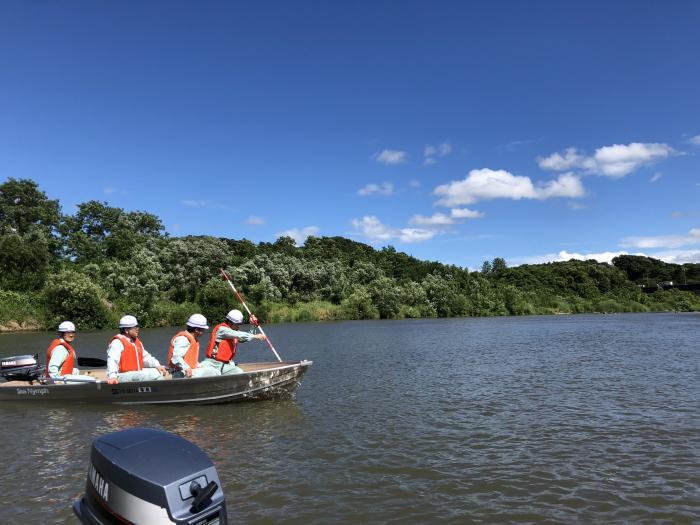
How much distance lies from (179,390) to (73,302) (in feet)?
133

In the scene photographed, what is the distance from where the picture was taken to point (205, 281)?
211 feet

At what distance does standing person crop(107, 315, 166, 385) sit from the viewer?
13055 millimetres

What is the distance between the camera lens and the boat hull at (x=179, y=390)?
13.2 meters

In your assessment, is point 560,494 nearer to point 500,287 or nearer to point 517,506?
point 517,506

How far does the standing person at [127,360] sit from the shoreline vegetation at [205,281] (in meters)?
39.3

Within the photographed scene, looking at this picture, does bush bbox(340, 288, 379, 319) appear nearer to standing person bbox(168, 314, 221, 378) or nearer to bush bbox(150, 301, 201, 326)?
bush bbox(150, 301, 201, 326)

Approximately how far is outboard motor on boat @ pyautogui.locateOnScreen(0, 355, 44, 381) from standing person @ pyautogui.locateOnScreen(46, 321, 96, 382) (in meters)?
1.57

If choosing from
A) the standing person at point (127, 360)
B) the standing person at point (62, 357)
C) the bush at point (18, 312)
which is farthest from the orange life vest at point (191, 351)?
the bush at point (18, 312)

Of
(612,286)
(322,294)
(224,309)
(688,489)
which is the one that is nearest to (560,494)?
(688,489)

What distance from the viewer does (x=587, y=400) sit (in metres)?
13.7

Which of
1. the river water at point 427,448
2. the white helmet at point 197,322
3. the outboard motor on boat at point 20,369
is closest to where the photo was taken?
the river water at point 427,448

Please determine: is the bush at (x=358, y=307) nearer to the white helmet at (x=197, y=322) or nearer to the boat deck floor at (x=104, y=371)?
the boat deck floor at (x=104, y=371)

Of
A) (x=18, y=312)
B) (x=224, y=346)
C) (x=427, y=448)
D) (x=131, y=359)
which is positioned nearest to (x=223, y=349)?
(x=224, y=346)

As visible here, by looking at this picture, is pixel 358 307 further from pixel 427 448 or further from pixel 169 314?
pixel 427 448
